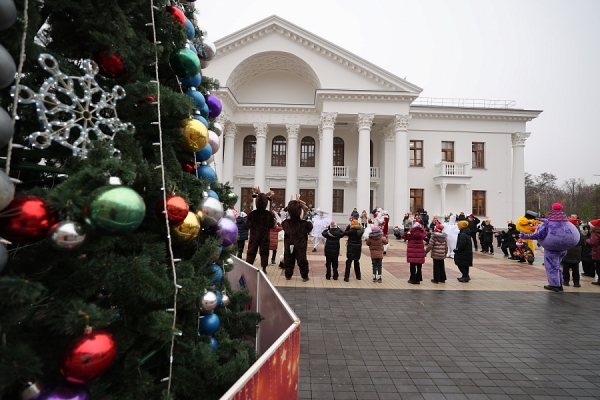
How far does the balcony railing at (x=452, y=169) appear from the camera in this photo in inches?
1093

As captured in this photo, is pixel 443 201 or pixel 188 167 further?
pixel 443 201

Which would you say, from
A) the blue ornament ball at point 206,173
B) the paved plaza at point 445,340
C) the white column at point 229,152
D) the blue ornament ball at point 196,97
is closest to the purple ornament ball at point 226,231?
the blue ornament ball at point 206,173

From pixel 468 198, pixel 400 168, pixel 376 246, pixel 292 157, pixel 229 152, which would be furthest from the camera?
pixel 468 198

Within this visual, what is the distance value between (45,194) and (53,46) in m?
0.87

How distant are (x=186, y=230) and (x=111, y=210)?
57 centimetres

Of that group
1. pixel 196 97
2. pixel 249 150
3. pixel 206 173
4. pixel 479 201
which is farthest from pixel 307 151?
pixel 196 97

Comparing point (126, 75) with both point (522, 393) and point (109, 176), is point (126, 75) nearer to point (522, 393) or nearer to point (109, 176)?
point (109, 176)

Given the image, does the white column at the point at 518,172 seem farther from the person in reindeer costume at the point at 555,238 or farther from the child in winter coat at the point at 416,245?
the child in winter coat at the point at 416,245

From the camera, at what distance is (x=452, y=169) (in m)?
28.0

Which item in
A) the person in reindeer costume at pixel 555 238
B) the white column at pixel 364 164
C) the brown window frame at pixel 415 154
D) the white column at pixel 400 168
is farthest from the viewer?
the brown window frame at pixel 415 154

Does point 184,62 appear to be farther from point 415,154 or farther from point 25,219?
point 415,154

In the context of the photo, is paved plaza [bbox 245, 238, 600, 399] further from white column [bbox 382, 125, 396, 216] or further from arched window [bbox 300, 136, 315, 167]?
arched window [bbox 300, 136, 315, 167]

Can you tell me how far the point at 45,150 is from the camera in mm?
1416

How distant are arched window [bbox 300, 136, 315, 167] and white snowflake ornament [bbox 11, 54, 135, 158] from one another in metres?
27.9
